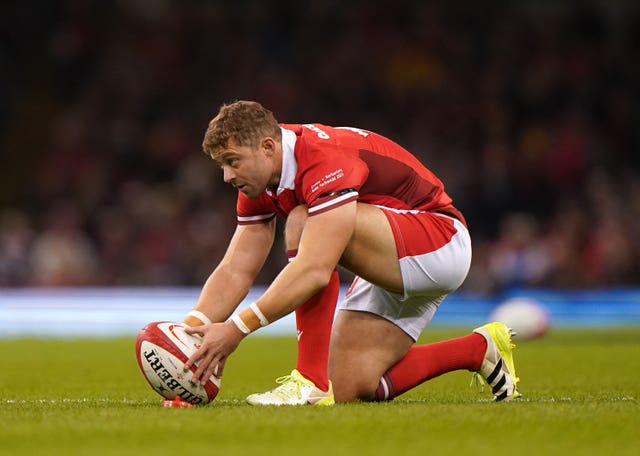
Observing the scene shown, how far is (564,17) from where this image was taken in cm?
1664

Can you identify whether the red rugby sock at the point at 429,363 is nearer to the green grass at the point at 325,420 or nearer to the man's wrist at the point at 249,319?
the green grass at the point at 325,420

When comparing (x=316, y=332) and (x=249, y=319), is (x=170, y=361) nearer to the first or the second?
(x=249, y=319)

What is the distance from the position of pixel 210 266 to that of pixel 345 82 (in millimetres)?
3668

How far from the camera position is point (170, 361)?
4609mm

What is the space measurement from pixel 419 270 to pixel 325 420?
118 centimetres

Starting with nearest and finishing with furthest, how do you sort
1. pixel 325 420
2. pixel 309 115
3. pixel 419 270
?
pixel 325 420 → pixel 419 270 → pixel 309 115

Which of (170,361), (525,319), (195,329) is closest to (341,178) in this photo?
(195,329)

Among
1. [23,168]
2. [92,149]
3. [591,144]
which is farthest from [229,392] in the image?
[23,168]

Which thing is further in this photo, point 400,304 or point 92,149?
point 92,149

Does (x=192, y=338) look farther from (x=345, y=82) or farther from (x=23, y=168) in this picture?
(x=23, y=168)

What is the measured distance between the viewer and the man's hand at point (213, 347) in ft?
15.0

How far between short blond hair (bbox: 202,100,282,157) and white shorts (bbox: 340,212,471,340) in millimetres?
659

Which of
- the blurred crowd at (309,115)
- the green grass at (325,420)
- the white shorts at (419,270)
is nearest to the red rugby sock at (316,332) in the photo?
the green grass at (325,420)

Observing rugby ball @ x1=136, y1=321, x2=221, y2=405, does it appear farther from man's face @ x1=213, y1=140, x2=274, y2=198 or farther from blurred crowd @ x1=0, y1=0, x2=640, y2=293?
blurred crowd @ x1=0, y1=0, x2=640, y2=293
